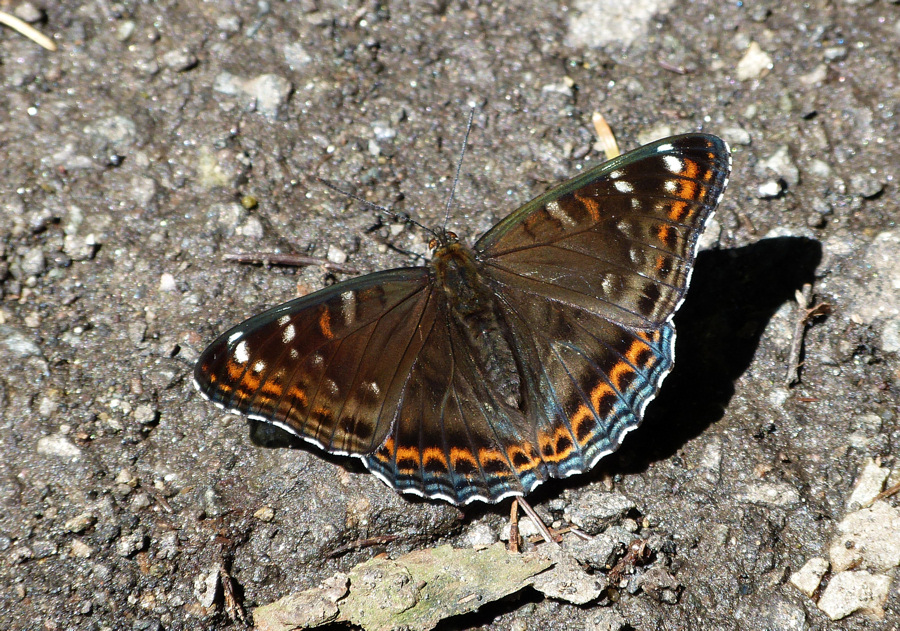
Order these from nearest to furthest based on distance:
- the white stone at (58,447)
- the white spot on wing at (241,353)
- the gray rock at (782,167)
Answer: the white spot on wing at (241,353) → the white stone at (58,447) → the gray rock at (782,167)

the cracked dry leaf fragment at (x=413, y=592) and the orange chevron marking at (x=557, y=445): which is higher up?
the orange chevron marking at (x=557, y=445)

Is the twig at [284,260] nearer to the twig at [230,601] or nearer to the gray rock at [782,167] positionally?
the twig at [230,601]

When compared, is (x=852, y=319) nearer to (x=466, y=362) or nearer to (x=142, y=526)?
(x=466, y=362)

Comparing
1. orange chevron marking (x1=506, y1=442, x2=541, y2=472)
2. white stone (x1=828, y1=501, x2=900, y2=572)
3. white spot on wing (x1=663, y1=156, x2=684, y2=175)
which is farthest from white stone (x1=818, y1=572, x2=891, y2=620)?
white spot on wing (x1=663, y1=156, x2=684, y2=175)

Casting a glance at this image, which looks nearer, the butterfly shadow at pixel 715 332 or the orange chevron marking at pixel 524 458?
the orange chevron marking at pixel 524 458

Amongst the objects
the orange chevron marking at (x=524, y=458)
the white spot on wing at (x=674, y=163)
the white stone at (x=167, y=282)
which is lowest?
the white stone at (x=167, y=282)

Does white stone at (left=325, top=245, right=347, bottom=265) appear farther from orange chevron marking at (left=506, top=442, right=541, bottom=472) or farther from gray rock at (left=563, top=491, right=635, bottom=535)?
gray rock at (left=563, top=491, right=635, bottom=535)

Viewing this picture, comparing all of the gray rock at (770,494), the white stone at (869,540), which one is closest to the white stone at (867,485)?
the white stone at (869,540)
